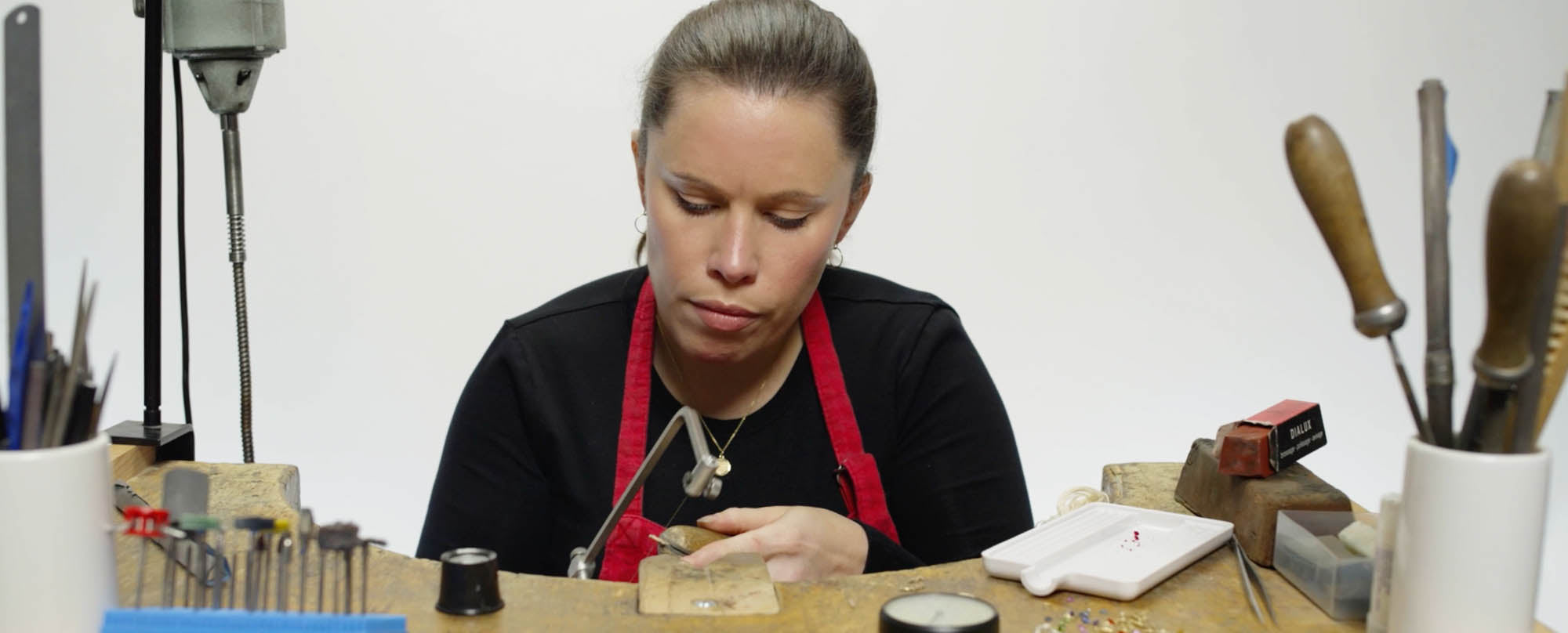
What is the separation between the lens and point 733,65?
1.52 meters

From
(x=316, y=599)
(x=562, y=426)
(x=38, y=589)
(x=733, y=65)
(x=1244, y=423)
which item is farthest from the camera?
(x=562, y=426)

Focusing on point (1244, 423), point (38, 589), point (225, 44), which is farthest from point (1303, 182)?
point (225, 44)

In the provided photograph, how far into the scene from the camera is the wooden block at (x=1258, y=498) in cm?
133

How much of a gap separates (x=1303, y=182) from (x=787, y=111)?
62 centimetres

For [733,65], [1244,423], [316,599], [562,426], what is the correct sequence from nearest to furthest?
[316,599]
[1244,423]
[733,65]
[562,426]

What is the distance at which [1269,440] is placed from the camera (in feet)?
4.50

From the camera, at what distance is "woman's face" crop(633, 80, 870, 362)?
1461 mm

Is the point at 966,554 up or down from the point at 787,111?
down

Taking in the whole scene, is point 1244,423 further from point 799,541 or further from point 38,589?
point 38,589

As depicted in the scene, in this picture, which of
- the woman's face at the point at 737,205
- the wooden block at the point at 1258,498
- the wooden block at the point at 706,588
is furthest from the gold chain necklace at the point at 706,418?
the wooden block at the point at 1258,498

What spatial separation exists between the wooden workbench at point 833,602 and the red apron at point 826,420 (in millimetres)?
359

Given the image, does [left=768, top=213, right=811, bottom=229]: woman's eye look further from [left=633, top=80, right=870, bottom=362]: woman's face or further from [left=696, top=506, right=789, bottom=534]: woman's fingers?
[left=696, top=506, right=789, bottom=534]: woman's fingers

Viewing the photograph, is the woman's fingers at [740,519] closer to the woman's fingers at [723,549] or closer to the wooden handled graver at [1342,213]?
the woman's fingers at [723,549]

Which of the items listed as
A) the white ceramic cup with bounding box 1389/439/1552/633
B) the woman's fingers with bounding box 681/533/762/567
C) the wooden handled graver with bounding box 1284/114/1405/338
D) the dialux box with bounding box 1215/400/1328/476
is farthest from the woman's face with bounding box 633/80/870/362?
the white ceramic cup with bounding box 1389/439/1552/633
